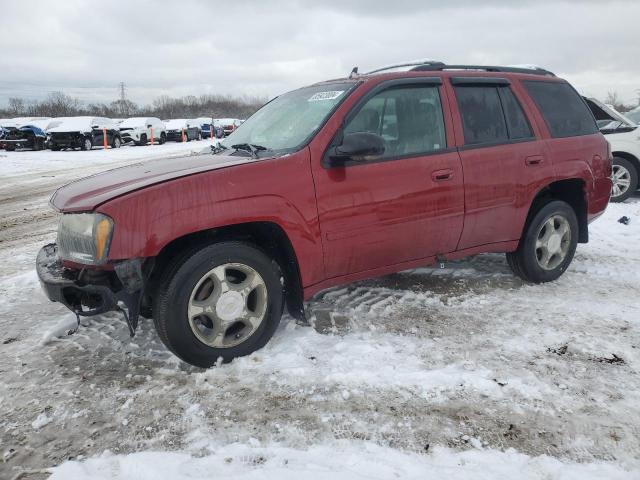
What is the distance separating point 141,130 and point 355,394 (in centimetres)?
2733

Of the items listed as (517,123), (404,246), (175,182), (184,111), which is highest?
(184,111)

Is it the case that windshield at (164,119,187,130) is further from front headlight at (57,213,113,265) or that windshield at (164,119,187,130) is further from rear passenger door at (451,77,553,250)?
front headlight at (57,213,113,265)

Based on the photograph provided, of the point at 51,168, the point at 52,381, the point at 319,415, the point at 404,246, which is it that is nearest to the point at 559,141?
the point at 404,246

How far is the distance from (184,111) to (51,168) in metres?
68.4

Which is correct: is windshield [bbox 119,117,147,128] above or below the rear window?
above

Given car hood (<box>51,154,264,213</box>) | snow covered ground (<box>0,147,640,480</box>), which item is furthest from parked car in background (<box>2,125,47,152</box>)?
car hood (<box>51,154,264,213</box>)

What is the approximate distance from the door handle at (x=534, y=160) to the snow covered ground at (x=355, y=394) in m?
1.12

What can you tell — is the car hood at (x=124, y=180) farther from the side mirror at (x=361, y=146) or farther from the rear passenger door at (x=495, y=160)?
the rear passenger door at (x=495, y=160)

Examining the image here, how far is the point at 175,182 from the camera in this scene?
2.81 meters

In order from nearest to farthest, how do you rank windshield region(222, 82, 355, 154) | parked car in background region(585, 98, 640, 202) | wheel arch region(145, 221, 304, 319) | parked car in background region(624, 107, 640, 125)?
wheel arch region(145, 221, 304, 319) < windshield region(222, 82, 355, 154) < parked car in background region(585, 98, 640, 202) < parked car in background region(624, 107, 640, 125)

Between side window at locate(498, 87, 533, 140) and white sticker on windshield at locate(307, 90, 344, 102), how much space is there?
5.04ft

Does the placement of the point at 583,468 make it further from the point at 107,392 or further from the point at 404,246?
the point at 107,392

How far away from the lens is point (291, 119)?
12.2ft

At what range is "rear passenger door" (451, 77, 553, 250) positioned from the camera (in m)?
3.84
